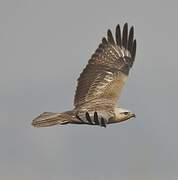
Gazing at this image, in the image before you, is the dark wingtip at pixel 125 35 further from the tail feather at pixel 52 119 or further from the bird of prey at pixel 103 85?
the tail feather at pixel 52 119

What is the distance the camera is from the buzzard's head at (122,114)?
737 inches

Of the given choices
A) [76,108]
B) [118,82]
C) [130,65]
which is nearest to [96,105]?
[76,108]

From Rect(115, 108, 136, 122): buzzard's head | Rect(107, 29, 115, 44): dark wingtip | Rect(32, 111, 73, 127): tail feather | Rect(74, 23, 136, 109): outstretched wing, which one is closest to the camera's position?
Rect(32, 111, 73, 127): tail feather

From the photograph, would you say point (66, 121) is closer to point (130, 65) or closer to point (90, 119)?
point (90, 119)

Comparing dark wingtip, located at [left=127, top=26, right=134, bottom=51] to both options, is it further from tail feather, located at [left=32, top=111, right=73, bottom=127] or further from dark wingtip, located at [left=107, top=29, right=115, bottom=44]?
tail feather, located at [left=32, top=111, right=73, bottom=127]

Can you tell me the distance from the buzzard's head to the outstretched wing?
563 mm

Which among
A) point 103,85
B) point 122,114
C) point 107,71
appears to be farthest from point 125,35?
point 122,114

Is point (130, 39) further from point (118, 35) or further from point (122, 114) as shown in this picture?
point (122, 114)

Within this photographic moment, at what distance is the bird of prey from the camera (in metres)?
18.5

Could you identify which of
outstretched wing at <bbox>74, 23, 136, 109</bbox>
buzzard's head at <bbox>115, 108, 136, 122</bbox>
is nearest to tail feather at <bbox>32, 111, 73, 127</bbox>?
outstretched wing at <bbox>74, 23, 136, 109</bbox>

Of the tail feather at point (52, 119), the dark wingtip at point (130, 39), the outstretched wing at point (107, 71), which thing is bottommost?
the tail feather at point (52, 119)

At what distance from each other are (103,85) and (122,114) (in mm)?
2483

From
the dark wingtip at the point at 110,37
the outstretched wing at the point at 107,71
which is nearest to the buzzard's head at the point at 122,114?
the outstretched wing at the point at 107,71

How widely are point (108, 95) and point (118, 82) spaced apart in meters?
0.90
